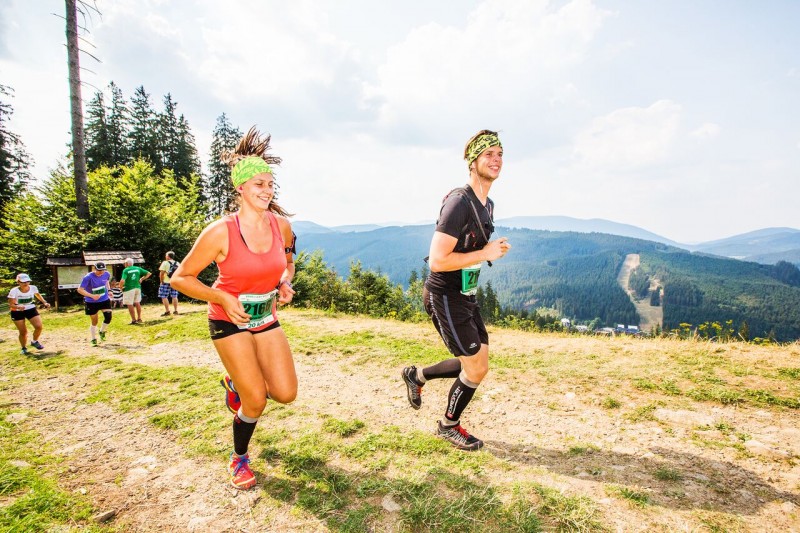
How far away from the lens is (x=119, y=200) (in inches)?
861

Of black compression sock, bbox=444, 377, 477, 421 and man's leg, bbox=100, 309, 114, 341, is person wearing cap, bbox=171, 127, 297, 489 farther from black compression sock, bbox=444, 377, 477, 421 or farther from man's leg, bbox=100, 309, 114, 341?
man's leg, bbox=100, 309, 114, 341

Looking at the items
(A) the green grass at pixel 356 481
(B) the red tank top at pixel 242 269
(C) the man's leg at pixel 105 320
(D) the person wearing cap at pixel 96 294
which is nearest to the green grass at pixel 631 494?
(A) the green grass at pixel 356 481

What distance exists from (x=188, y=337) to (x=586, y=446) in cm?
1027

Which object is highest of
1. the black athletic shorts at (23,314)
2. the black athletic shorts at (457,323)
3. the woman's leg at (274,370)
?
the black athletic shorts at (457,323)

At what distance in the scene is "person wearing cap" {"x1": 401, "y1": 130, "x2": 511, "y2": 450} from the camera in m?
3.37

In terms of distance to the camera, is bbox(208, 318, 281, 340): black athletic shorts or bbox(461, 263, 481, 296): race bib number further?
bbox(461, 263, 481, 296): race bib number

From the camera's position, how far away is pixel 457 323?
3.65 m

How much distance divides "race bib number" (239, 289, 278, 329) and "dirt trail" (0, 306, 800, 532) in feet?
5.05

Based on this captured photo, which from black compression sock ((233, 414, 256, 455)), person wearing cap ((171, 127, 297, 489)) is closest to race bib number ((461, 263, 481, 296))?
person wearing cap ((171, 127, 297, 489))

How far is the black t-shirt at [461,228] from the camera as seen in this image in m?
3.38

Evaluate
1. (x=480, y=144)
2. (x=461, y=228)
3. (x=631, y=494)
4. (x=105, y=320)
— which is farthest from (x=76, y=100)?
(x=631, y=494)

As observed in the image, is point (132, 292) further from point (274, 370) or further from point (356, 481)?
point (356, 481)

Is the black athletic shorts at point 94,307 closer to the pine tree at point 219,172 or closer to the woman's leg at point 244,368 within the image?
the woman's leg at point 244,368

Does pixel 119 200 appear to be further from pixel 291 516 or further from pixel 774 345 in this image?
pixel 774 345
